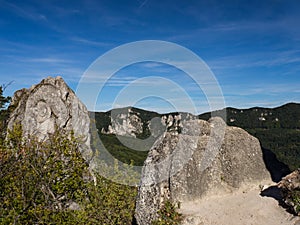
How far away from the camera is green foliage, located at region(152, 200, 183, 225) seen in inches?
662

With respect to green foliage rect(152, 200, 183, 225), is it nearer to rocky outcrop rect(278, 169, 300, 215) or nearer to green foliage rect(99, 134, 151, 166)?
rocky outcrop rect(278, 169, 300, 215)

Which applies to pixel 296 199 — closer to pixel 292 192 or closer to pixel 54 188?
pixel 292 192

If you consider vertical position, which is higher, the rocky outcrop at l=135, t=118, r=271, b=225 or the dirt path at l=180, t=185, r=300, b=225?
the rocky outcrop at l=135, t=118, r=271, b=225

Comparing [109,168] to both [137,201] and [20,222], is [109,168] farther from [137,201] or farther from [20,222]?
[20,222]

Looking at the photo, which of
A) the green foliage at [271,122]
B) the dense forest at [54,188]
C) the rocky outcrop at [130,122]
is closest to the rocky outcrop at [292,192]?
the dense forest at [54,188]

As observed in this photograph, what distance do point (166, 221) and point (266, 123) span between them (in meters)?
132

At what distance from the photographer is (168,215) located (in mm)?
17312

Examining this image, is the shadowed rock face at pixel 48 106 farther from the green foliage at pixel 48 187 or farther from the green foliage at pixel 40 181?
the green foliage at pixel 40 181

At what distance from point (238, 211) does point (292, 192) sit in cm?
306

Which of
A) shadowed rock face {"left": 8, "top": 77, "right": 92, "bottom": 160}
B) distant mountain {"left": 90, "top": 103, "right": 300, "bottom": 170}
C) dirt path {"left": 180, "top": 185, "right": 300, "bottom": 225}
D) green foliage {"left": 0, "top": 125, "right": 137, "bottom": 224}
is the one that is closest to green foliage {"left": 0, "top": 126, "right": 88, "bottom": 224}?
green foliage {"left": 0, "top": 125, "right": 137, "bottom": 224}

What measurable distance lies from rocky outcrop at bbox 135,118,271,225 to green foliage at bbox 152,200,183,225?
37cm

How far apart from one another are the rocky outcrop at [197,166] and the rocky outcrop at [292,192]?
3319 mm

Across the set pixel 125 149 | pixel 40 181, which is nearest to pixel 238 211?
pixel 40 181

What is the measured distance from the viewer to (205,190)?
1881cm
